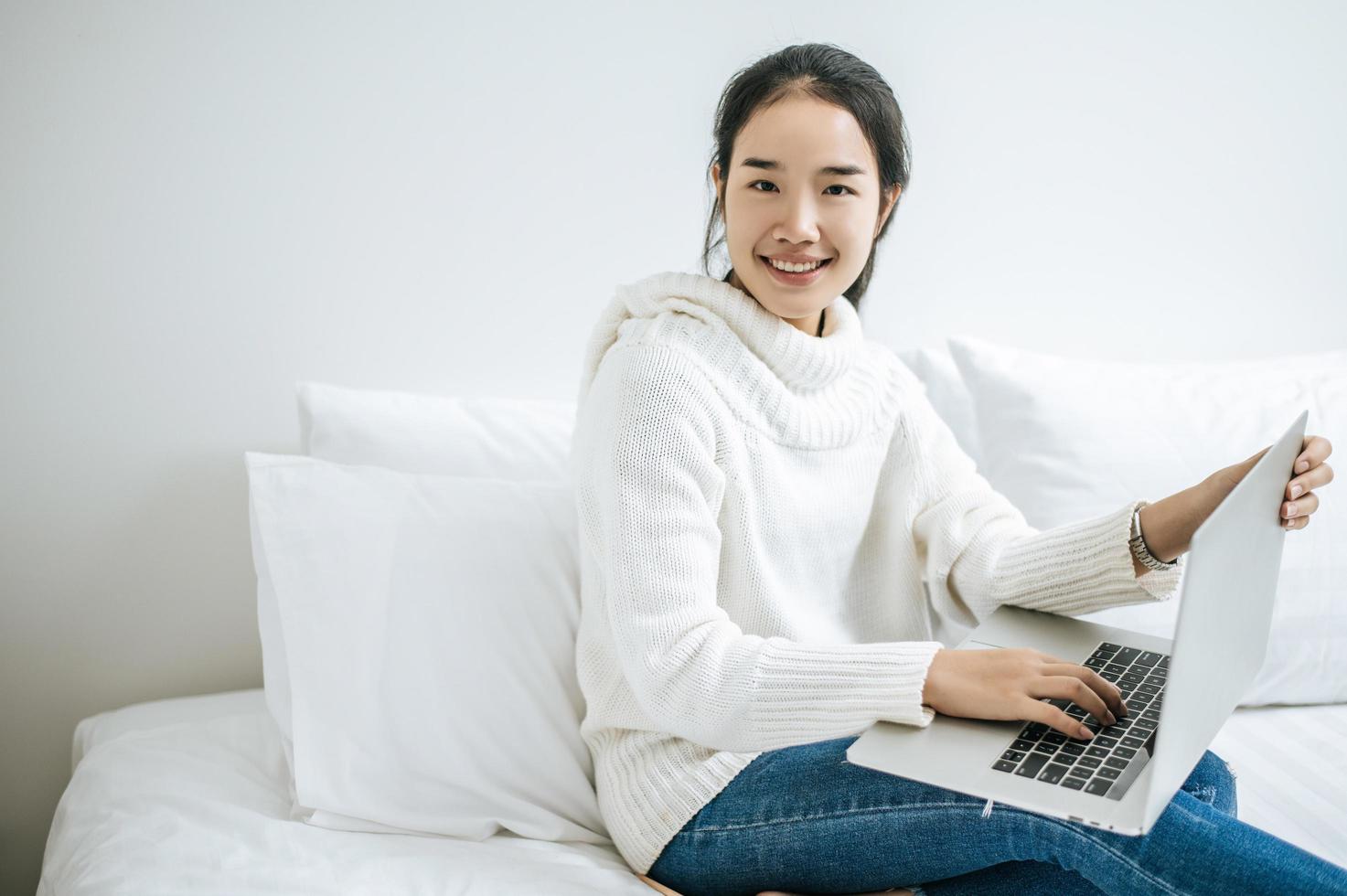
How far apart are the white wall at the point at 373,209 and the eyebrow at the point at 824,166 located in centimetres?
54

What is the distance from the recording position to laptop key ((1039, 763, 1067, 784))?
2.94 ft

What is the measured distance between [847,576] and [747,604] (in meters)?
0.17

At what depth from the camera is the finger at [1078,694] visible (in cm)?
99

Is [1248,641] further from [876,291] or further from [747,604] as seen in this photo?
[876,291]

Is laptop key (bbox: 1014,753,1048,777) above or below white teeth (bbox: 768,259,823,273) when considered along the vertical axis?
below

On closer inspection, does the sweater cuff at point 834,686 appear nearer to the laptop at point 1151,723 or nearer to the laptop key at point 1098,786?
the laptop at point 1151,723

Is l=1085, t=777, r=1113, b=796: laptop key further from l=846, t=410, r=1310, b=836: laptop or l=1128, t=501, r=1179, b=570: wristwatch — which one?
l=1128, t=501, r=1179, b=570: wristwatch

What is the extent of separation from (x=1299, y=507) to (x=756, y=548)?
0.52 metres

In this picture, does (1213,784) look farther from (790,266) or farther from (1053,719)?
(790,266)

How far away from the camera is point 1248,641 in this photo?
1.04m

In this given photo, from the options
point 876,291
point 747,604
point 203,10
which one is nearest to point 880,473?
point 747,604

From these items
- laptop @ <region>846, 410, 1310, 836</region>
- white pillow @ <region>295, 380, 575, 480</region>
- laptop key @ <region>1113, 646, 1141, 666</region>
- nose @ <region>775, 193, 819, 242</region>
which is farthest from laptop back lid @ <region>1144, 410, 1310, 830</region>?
white pillow @ <region>295, 380, 575, 480</region>

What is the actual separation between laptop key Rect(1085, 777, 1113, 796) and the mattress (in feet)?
1.58

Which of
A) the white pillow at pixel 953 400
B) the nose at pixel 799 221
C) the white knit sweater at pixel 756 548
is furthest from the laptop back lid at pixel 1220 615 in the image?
the white pillow at pixel 953 400
